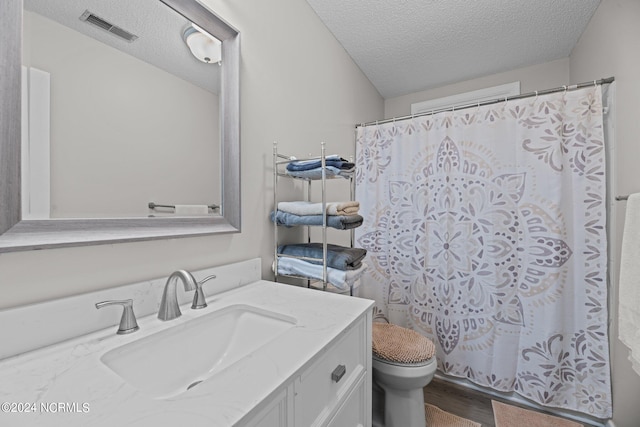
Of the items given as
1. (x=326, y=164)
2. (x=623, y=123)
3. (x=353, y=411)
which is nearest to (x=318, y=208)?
(x=326, y=164)

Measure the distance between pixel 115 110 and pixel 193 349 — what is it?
2.36 ft

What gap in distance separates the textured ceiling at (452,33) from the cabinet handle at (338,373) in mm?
1858

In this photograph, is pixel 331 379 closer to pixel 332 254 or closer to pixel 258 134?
pixel 332 254

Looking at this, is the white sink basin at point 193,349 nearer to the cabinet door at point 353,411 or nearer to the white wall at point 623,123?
the cabinet door at point 353,411

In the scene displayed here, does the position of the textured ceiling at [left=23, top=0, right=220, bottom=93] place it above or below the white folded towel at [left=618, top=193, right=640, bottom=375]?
above

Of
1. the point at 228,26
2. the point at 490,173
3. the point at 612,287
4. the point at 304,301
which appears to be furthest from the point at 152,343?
the point at 612,287

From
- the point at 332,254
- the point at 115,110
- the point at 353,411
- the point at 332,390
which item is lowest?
the point at 353,411

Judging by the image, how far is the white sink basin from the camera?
665 mm

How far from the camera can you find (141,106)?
84 centimetres

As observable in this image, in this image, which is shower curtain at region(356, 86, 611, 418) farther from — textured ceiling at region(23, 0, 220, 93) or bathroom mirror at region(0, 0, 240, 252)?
textured ceiling at region(23, 0, 220, 93)

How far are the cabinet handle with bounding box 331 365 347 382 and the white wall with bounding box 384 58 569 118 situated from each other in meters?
2.57

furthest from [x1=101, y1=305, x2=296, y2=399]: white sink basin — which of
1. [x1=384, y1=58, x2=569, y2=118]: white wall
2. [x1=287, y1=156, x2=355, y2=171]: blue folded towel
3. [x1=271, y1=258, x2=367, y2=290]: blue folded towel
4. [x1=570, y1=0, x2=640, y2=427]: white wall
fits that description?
[x1=384, y1=58, x2=569, y2=118]: white wall

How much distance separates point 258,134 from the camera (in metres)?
1.25

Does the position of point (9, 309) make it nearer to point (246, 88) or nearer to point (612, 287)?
point (246, 88)
